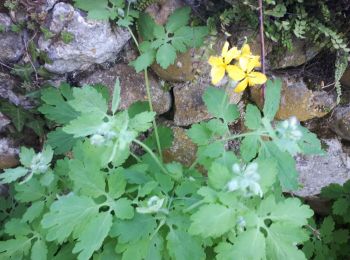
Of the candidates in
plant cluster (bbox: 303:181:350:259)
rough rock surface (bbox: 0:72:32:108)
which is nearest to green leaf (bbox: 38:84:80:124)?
rough rock surface (bbox: 0:72:32:108)

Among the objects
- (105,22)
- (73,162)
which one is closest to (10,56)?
(105,22)

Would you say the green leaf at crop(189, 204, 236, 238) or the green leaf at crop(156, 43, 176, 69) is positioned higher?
the green leaf at crop(156, 43, 176, 69)

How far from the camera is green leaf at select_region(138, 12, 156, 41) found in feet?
6.41

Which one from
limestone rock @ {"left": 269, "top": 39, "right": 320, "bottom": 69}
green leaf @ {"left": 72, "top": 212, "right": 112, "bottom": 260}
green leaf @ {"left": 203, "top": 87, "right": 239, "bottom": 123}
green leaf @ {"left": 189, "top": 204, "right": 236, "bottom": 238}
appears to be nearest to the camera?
green leaf @ {"left": 189, "top": 204, "right": 236, "bottom": 238}

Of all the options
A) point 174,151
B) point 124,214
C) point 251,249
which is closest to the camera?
point 251,249

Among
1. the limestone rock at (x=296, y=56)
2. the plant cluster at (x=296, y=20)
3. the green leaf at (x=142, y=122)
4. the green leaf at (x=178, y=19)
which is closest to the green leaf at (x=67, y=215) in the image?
the green leaf at (x=142, y=122)

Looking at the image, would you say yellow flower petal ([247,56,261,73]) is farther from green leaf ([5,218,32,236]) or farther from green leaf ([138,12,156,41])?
green leaf ([5,218,32,236])

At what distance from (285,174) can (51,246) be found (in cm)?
120

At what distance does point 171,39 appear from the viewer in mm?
1919

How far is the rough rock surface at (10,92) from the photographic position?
2139 millimetres

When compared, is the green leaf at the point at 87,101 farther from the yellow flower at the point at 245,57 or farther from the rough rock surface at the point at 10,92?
the rough rock surface at the point at 10,92

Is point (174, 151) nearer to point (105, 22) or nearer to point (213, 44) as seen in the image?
point (213, 44)

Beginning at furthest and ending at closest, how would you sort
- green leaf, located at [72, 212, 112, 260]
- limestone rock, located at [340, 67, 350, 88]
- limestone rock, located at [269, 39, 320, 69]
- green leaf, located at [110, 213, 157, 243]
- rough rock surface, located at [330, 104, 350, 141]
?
rough rock surface, located at [330, 104, 350, 141] < limestone rock, located at [340, 67, 350, 88] < limestone rock, located at [269, 39, 320, 69] < green leaf, located at [110, 213, 157, 243] < green leaf, located at [72, 212, 112, 260]

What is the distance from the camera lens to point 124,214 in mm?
1635
